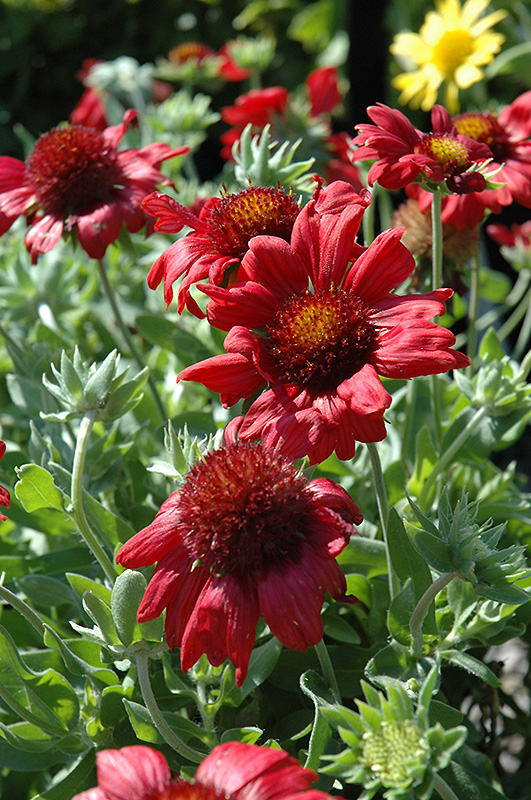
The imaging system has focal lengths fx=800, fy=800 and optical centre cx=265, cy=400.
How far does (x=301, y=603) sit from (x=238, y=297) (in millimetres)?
228

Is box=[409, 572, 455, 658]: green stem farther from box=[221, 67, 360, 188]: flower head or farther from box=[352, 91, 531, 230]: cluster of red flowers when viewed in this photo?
box=[221, 67, 360, 188]: flower head

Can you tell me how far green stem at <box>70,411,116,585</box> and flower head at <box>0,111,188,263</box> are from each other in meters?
0.23

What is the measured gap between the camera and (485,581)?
1.87ft

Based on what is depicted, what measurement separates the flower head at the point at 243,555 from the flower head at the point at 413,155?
0.87ft

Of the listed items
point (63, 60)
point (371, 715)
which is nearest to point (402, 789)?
point (371, 715)

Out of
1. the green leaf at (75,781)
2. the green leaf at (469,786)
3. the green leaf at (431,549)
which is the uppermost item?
the green leaf at (431,549)

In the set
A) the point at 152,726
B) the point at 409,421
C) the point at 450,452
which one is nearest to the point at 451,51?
the point at 409,421

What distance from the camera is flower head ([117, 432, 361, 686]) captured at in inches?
20.7

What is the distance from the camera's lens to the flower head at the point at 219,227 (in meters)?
0.67

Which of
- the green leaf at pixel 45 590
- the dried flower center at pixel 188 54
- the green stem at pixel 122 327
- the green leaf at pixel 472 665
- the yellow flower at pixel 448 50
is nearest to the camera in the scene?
the green leaf at pixel 472 665

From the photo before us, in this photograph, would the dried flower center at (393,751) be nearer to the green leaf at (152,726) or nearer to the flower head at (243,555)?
the flower head at (243,555)

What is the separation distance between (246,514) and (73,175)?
499mm

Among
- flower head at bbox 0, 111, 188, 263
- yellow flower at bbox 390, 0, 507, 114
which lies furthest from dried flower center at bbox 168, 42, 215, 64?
flower head at bbox 0, 111, 188, 263

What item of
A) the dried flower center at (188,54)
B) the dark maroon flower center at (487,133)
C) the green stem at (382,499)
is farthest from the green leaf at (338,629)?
the dried flower center at (188,54)
